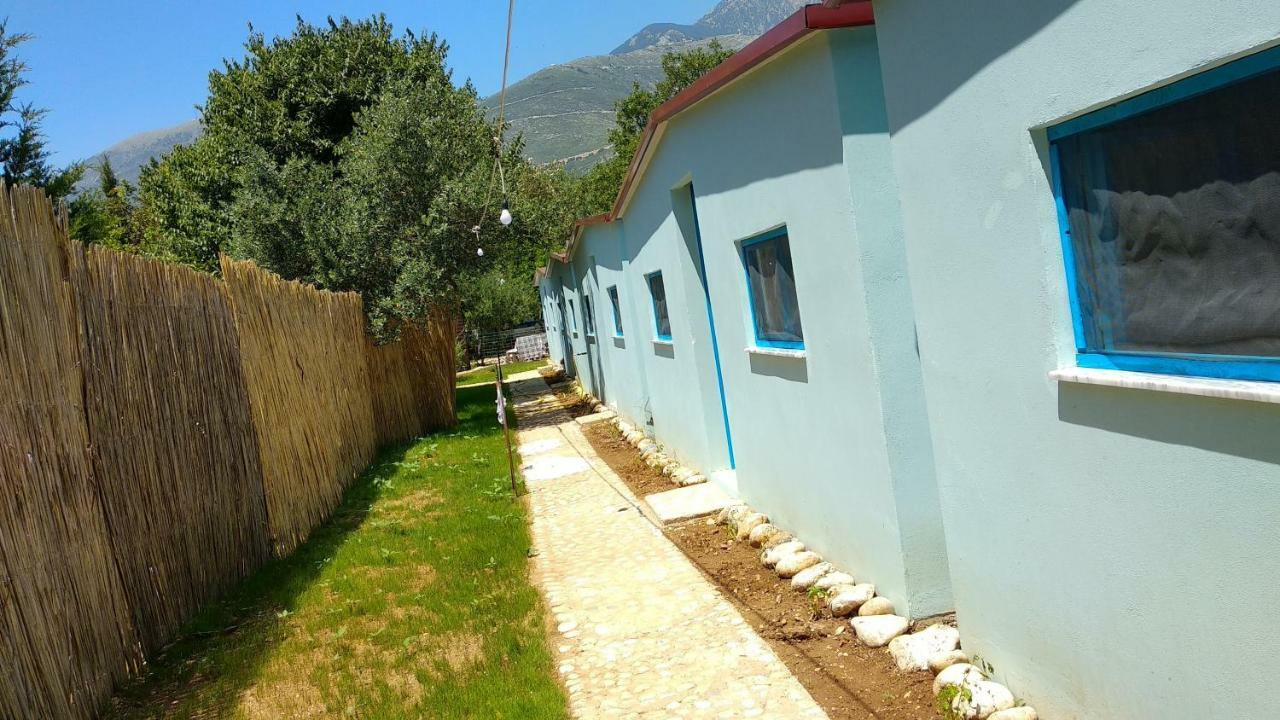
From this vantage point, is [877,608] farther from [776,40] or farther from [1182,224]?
[776,40]

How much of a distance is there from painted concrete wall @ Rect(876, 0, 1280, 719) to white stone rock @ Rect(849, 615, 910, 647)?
675 millimetres

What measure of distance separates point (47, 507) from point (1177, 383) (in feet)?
14.9

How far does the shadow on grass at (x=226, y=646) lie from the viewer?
15.3 feet

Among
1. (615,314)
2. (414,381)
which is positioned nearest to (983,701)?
(615,314)

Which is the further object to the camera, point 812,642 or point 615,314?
point 615,314

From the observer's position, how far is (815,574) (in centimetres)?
566

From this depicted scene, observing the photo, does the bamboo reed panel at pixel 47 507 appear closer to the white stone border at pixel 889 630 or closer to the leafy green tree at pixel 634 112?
the white stone border at pixel 889 630

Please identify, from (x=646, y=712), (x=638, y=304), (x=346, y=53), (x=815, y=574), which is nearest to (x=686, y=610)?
(x=815, y=574)

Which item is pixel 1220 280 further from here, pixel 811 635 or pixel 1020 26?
pixel 811 635

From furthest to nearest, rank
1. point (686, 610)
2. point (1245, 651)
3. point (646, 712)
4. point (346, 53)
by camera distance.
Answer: point (346, 53) < point (686, 610) < point (646, 712) < point (1245, 651)

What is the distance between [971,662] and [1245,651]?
1654 millimetres

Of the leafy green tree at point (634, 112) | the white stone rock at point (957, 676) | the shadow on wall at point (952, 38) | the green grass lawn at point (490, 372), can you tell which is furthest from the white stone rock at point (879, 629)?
the leafy green tree at point (634, 112)

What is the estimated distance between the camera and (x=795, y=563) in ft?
19.4

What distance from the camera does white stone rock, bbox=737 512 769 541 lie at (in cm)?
694
